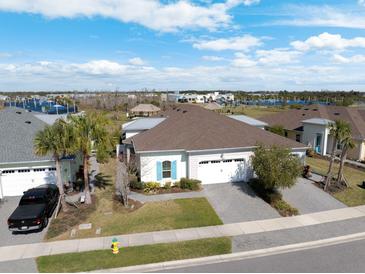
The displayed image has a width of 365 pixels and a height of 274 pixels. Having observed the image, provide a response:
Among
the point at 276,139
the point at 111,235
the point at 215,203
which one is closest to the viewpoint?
the point at 111,235

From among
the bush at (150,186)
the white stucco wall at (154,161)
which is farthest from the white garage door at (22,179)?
the bush at (150,186)

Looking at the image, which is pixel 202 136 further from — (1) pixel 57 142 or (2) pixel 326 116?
(2) pixel 326 116

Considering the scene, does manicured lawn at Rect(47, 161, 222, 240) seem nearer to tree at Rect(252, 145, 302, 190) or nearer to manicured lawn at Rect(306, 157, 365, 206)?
tree at Rect(252, 145, 302, 190)

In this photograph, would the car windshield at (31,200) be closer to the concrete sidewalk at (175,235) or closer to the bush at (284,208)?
the concrete sidewalk at (175,235)

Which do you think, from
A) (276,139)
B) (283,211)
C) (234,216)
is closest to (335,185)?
(276,139)

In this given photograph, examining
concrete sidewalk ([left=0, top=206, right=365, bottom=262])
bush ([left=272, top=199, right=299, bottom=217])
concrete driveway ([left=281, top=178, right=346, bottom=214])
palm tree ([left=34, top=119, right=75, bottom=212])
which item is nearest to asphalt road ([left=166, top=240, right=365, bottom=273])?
concrete sidewalk ([left=0, top=206, right=365, bottom=262])

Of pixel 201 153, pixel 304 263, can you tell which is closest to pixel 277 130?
pixel 201 153

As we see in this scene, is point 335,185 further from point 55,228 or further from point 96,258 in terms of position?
point 55,228
